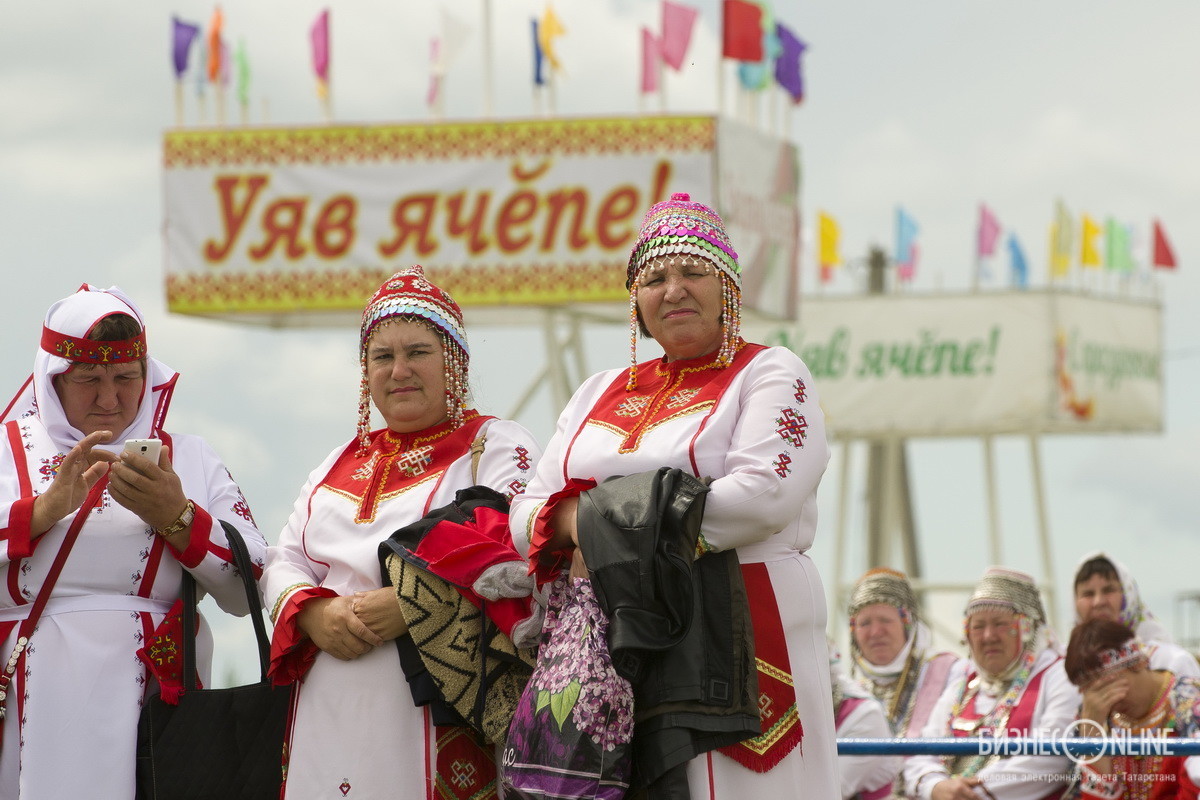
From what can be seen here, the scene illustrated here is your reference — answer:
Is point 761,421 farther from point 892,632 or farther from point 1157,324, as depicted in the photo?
point 1157,324

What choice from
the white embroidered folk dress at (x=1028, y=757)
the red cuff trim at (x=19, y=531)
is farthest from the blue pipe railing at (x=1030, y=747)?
the red cuff trim at (x=19, y=531)

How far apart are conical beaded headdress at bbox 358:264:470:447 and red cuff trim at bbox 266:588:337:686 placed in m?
0.61

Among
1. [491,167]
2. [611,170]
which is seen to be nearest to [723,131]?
[611,170]

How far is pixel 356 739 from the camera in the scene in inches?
173

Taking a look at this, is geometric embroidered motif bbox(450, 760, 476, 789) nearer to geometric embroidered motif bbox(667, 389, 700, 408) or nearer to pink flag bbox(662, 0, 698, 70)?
geometric embroidered motif bbox(667, 389, 700, 408)

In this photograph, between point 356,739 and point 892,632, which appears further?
point 892,632

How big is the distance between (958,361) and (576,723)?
88.1ft

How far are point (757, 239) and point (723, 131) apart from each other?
148 centimetres

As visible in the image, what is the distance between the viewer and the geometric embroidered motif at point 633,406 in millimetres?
4301

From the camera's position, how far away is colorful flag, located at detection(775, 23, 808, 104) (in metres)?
19.9

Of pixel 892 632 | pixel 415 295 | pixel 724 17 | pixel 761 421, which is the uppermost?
pixel 724 17

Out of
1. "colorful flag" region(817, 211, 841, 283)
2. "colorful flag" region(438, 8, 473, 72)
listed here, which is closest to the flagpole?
"colorful flag" region(438, 8, 473, 72)

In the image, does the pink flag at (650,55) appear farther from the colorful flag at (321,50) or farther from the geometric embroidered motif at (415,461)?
the geometric embroidered motif at (415,461)

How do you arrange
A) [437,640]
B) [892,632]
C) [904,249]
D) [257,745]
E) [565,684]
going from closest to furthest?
[565,684] → [437,640] → [257,745] → [892,632] → [904,249]
